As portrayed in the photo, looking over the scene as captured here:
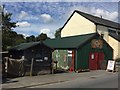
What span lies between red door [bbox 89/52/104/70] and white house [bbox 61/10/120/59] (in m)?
8.24

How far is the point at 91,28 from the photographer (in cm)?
3894

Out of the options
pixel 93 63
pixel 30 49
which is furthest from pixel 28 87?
pixel 93 63

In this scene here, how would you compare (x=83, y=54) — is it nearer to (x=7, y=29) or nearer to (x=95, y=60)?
(x=95, y=60)

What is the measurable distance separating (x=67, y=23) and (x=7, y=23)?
18036mm

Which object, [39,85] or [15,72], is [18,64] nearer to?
[15,72]

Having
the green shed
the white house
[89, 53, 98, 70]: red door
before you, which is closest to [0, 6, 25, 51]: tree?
the green shed

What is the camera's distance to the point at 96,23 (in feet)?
126

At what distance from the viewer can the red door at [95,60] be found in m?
27.3

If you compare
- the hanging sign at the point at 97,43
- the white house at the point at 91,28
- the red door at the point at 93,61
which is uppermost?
the white house at the point at 91,28

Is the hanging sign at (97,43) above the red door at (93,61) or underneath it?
above

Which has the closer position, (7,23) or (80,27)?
(7,23)

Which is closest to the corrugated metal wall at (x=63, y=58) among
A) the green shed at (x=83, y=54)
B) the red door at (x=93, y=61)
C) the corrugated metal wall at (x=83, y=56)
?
the green shed at (x=83, y=54)

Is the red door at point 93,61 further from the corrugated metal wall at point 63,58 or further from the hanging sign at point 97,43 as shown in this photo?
the corrugated metal wall at point 63,58

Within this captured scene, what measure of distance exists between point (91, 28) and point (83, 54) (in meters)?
13.2
